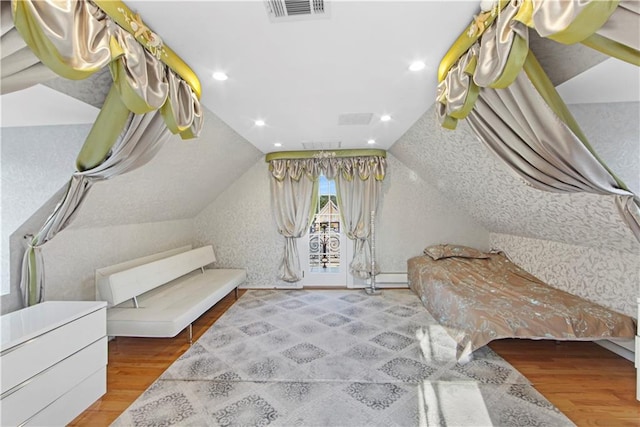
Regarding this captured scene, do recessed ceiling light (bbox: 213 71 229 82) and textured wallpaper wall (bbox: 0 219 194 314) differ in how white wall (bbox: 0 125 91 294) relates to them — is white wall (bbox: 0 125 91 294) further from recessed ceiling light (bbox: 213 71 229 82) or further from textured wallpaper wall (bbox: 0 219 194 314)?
recessed ceiling light (bbox: 213 71 229 82)

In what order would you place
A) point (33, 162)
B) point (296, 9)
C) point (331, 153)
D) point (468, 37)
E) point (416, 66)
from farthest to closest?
point (331, 153), point (33, 162), point (416, 66), point (468, 37), point (296, 9)

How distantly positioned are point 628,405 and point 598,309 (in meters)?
0.83

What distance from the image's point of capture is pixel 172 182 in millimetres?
3033

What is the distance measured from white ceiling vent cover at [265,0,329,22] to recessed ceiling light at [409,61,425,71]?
0.74 metres

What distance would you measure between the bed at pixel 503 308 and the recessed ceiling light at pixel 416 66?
2.05 metres

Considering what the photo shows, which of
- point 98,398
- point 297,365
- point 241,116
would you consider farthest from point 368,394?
point 241,116

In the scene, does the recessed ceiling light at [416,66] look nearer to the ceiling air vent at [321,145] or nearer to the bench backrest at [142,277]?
the ceiling air vent at [321,145]

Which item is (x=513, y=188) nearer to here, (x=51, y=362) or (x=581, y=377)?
(x=581, y=377)

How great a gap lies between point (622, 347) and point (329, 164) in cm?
374

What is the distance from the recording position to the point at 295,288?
449 centimetres

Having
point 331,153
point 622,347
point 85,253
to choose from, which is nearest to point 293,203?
point 331,153

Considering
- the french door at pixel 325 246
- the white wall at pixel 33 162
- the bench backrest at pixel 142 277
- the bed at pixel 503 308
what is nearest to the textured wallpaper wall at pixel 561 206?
the bed at pixel 503 308

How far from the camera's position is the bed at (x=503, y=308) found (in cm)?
224

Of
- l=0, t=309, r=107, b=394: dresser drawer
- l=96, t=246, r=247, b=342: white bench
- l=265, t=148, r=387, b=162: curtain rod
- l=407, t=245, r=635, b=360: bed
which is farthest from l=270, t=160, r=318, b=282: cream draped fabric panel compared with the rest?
l=0, t=309, r=107, b=394: dresser drawer
